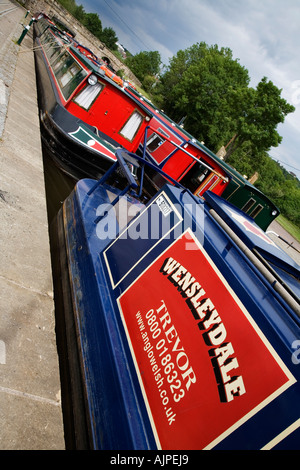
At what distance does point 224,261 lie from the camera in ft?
6.15

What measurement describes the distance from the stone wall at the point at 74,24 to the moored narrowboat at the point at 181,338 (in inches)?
1547

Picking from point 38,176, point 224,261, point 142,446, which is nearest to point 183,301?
point 224,261

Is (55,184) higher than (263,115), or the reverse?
(263,115)

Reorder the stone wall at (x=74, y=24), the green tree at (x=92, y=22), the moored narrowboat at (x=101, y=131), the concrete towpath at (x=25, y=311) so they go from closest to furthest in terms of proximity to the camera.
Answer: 1. the concrete towpath at (x=25, y=311)
2. the moored narrowboat at (x=101, y=131)
3. the stone wall at (x=74, y=24)
4. the green tree at (x=92, y=22)

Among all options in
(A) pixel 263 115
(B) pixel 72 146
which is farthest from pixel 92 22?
(B) pixel 72 146

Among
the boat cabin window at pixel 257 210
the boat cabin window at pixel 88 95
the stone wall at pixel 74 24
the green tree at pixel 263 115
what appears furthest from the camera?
the stone wall at pixel 74 24

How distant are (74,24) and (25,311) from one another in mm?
50220

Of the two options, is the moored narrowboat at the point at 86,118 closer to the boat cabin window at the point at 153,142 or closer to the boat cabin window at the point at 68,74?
the boat cabin window at the point at 68,74

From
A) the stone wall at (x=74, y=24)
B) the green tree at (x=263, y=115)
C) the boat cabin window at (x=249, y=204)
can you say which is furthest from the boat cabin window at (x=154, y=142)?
the stone wall at (x=74, y=24)

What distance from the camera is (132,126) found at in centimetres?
754

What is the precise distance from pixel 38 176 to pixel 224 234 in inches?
141

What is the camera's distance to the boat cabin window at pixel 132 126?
7.41 m

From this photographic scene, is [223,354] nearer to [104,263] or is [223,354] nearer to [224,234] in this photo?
[224,234]

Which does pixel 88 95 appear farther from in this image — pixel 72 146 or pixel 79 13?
pixel 79 13
